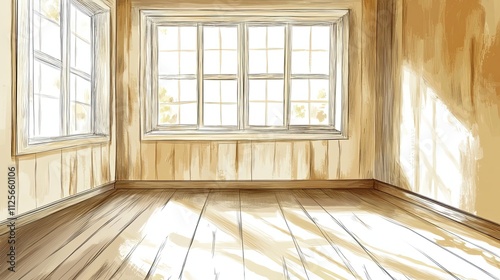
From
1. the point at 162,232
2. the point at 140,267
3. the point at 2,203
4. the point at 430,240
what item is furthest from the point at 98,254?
the point at 430,240

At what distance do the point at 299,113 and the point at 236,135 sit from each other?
0.71 m

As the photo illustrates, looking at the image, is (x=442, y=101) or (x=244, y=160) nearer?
(x=442, y=101)

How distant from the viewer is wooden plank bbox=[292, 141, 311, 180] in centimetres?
421

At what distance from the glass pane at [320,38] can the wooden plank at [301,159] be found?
1.01 meters

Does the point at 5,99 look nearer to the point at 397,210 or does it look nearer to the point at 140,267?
the point at 140,267

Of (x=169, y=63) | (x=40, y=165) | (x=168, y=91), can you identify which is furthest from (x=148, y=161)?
(x=40, y=165)

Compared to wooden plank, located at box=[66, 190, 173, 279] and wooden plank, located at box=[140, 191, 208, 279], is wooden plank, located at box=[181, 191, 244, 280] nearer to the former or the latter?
wooden plank, located at box=[140, 191, 208, 279]

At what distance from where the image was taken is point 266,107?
14.3 ft

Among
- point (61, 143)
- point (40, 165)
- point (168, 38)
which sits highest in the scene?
point (168, 38)

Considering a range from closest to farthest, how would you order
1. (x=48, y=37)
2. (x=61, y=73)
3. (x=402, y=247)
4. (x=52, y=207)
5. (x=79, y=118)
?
(x=402, y=247) < (x=52, y=207) < (x=48, y=37) < (x=61, y=73) < (x=79, y=118)

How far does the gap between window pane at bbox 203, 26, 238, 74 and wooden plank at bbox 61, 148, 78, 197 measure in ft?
5.37

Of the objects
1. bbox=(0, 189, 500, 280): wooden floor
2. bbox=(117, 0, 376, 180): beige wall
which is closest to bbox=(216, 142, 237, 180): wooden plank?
bbox=(117, 0, 376, 180): beige wall

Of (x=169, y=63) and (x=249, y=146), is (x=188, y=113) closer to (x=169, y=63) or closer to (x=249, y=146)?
(x=169, y=63)

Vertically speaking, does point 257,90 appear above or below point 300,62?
below
